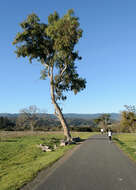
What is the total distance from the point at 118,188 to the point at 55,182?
2.12m

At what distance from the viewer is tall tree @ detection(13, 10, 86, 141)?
26297 millimetres

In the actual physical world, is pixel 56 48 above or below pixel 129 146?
above

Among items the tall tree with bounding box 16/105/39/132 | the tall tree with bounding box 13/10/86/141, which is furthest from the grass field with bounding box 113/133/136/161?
the tall tree with bounding box 16/105/39/132

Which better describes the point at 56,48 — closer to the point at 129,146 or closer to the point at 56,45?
the point at 56,45

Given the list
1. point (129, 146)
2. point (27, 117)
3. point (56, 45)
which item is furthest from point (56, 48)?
point (27, 117)

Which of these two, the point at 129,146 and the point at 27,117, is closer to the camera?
the point at 129,146

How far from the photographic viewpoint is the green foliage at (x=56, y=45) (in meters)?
26.3

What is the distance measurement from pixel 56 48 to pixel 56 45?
37 centimetres

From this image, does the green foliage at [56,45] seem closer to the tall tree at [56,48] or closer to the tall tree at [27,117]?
the tall tree at [56,48]

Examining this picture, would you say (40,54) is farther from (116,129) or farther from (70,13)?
(116,129)

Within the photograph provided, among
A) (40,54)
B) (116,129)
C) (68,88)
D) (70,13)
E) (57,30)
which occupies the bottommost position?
(116,129)

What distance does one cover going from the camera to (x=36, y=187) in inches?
274

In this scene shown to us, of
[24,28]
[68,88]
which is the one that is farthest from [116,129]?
[24,28]

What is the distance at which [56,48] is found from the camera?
87.7 ft
